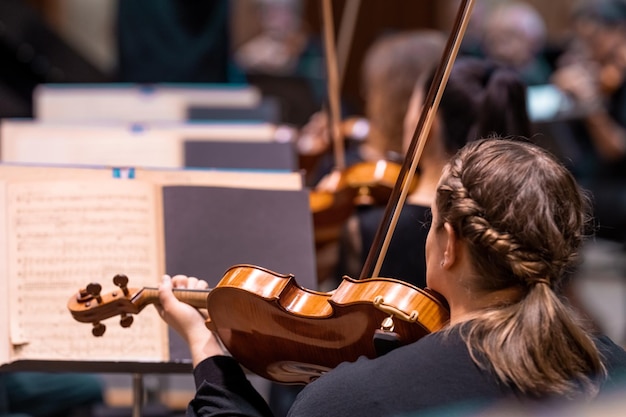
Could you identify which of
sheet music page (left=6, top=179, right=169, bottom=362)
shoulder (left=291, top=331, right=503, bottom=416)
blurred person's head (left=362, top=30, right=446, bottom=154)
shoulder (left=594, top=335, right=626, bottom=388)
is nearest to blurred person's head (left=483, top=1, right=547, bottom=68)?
blurred person's head (left=362, top=30, right=446, bottom=154)

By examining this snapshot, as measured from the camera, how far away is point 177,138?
3133 mm

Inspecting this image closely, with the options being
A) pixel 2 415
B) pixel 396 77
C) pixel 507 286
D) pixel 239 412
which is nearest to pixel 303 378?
pixel 239 412

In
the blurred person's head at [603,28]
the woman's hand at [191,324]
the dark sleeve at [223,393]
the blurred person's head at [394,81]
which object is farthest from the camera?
the blurred person's head at [603,28]

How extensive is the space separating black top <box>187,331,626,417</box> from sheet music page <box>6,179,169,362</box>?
2.32 feet

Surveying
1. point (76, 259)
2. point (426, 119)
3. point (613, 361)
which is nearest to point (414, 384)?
point (613, 361)

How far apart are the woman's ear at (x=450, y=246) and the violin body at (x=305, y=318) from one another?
0.25 ft

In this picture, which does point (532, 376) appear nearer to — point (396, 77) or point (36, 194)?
point (36, 194)

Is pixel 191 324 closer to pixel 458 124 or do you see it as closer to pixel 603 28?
pixel 458 124

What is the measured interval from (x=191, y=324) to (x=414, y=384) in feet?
1.61

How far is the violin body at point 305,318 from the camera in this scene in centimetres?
149

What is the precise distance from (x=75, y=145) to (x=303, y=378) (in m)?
1.70

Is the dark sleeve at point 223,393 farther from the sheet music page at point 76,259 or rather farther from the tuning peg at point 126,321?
the sheet music page at point 76,259

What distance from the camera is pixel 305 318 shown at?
5.24ft

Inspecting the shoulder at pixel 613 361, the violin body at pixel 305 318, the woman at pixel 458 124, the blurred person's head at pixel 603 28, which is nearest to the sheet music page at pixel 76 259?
the violin body at pixel 305 318
